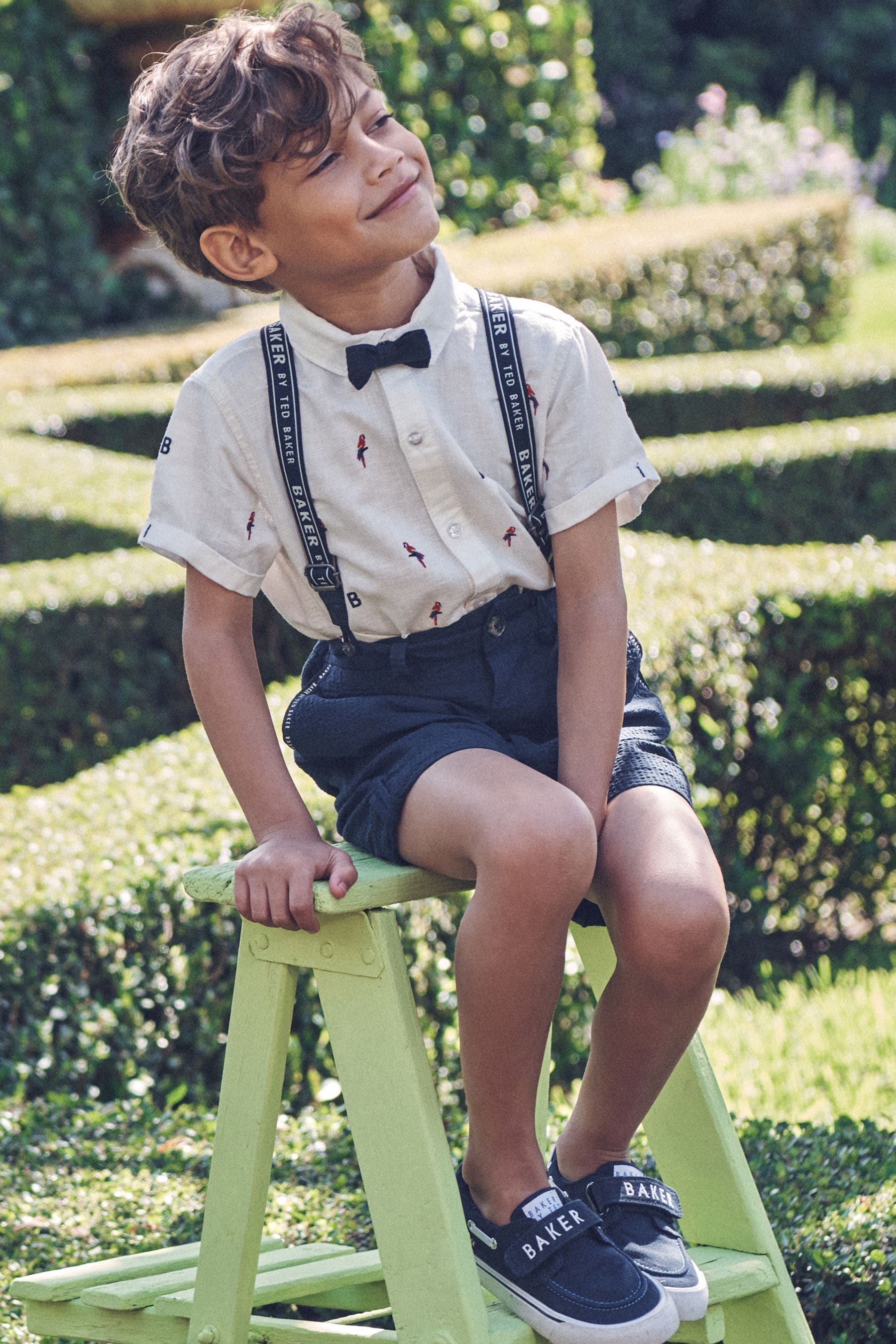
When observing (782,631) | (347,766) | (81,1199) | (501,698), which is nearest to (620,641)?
(501,698)

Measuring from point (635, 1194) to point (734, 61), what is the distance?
21106 millimetres

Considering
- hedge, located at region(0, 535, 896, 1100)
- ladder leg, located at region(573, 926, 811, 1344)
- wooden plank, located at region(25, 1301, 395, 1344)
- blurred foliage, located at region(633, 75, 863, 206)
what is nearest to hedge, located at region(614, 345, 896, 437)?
hedge, located at region(0, 535, 896, 1100)

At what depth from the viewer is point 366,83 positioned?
1.87 meters

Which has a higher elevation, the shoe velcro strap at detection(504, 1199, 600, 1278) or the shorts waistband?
the shorts waistband

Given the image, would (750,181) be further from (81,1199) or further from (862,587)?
(81,1199)

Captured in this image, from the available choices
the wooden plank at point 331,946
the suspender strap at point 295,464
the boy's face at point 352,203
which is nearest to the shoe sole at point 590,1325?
A: the wooden plank at point 331,946

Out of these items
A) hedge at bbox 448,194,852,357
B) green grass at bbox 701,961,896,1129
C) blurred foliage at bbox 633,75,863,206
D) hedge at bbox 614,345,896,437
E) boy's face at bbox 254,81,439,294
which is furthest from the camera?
blurred foliage at bbox 633,75,863,206

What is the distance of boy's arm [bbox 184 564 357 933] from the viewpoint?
185 centimetres

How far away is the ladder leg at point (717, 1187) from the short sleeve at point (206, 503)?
867 mm

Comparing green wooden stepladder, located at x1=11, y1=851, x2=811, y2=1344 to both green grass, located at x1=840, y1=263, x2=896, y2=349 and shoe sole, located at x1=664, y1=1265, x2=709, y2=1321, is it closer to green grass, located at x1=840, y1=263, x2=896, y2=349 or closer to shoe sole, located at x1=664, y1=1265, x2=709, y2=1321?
shoe sole, located at x1=664, y1=1265, x2=709, y2=1321

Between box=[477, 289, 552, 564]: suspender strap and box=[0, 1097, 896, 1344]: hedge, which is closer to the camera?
box=[477, 289, 552, 564]: suspender strap

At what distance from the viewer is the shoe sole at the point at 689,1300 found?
169 cm

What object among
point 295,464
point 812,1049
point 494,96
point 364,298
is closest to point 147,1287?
point 295,464

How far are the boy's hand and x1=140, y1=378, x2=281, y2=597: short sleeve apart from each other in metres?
0.36
